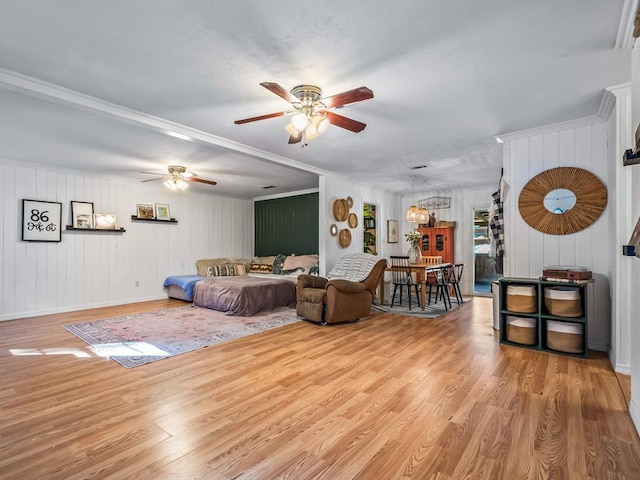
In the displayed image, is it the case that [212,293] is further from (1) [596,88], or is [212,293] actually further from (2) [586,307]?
(1) [596,88]

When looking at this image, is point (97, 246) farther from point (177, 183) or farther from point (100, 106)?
point (100, 106)

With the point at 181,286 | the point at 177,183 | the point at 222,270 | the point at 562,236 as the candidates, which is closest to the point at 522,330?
the point at 562,236

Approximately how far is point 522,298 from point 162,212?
22.2 feet

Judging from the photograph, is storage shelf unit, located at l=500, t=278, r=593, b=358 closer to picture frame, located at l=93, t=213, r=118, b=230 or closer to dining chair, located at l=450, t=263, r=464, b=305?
dining chair, located at l=450, t=263, r=464, b=305

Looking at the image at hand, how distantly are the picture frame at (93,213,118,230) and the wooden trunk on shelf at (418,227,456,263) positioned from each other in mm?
6647

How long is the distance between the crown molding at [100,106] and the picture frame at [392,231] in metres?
4.52

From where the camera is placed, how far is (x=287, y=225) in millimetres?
8203

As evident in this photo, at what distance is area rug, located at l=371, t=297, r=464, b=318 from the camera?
203 inches

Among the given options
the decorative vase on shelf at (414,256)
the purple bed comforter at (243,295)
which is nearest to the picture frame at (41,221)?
the purple bed comforter at (243,295)

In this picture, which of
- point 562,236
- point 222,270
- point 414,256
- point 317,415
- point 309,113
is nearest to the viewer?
point 317,415

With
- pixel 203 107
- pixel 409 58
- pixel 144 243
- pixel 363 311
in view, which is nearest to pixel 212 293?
pixel 144 243

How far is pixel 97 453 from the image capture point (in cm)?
175

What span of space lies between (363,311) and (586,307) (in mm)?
2587

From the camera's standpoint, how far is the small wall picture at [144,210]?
6711 millimetres
